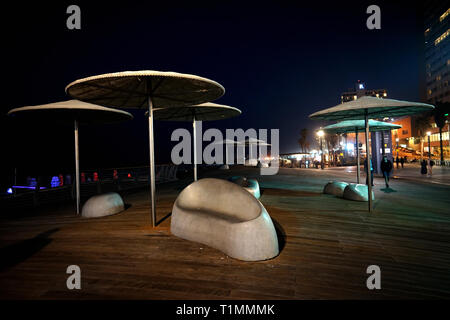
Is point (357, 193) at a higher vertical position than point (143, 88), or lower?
lower

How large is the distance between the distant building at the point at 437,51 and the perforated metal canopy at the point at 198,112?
381ft

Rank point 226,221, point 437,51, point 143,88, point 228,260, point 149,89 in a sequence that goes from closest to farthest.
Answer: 1. point 228,260
2. point 226,221
3. point 149,89
4. point 143,88
5. point 437,51

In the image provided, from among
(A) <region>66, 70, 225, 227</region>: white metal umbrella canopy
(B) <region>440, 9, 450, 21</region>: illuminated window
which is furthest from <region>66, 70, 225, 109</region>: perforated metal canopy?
(B) <region>440, 9, 450, 21</region>: illuminated window

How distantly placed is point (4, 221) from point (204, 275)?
23.1ft

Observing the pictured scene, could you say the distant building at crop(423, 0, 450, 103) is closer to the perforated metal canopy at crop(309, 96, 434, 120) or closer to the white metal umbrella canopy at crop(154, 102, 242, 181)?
the perforated metal canopy at crop(309, 96, 434, 120)

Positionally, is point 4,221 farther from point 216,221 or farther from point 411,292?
point 411,292

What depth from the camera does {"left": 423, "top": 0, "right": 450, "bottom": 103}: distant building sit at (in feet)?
292

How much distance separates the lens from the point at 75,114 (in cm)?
702

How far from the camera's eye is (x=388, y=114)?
292 inches

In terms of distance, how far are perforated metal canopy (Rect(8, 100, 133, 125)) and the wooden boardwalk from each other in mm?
3143

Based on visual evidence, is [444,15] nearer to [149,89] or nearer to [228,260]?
[149,89]

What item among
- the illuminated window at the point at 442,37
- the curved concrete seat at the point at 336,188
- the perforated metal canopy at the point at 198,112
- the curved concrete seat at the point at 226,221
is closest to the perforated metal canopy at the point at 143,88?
the perforated metal canopy at the point at 198,112

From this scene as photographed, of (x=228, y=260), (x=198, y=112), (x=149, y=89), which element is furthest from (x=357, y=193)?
(x=149, y=89)

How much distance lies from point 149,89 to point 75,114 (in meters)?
3.31
